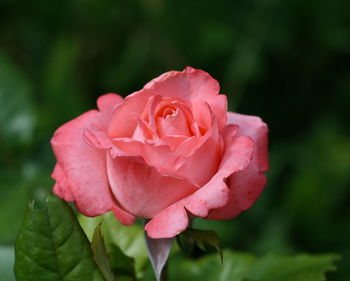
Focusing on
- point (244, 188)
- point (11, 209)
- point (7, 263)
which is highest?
point (244, 188)

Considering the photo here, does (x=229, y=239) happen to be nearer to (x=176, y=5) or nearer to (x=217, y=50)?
(x=217, y=50)

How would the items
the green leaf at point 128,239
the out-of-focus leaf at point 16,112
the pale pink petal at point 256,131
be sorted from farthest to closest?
the out-of-focus leaf at point 16,112 → the green leaf at point 128,239 → the pale pink petal at point 256,131

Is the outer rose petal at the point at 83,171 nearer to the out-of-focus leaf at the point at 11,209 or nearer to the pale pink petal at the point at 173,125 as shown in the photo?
the pale pink petal at the point at 173,125

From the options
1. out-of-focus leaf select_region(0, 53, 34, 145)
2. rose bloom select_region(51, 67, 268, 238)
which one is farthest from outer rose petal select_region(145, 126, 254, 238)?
out-of-focus leaf select_region(0, 53, 34, 145)

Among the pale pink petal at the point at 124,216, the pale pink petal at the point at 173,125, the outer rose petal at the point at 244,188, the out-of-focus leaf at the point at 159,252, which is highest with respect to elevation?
the pale pink petal at the point at 173,125

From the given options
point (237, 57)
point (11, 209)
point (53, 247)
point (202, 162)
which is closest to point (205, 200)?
point (202, 162)

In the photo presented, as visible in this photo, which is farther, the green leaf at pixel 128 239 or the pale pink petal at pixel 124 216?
the green leaf at pixel 128 239

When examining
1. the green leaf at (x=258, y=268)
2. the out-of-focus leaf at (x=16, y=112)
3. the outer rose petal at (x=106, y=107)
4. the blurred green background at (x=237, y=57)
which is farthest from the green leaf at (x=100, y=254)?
the blurred green background at (x=237, y=57)

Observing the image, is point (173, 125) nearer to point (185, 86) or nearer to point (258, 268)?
point (185, 86)

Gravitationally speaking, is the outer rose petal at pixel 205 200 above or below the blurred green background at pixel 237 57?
above
